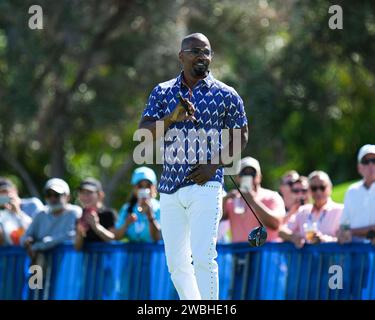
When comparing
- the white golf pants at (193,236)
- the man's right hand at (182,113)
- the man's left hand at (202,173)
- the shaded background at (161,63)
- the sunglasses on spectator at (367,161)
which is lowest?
the white golf pants at (193,236)

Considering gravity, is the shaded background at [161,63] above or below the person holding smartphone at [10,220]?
above

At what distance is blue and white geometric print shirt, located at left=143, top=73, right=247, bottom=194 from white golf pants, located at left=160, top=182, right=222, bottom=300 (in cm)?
9

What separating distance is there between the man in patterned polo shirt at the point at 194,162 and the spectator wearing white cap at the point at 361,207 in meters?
2.56

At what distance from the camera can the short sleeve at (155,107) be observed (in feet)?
22.9

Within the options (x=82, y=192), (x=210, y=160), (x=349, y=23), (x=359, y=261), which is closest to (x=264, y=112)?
(x=349, y=23)

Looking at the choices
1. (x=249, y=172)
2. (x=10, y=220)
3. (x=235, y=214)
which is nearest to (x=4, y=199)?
(x=10, y=220)

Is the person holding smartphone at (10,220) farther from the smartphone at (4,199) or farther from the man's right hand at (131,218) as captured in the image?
the man's right hand at (131,218)

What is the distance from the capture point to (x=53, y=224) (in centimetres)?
1071

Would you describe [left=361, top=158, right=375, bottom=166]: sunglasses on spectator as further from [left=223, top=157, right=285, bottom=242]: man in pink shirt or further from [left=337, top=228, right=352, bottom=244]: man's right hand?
[left=223, top=157, right=285, bottom=242]: man in pink shirt

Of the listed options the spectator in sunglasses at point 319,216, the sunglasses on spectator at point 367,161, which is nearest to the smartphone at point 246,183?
the spectator in sunglasses at point 319,216

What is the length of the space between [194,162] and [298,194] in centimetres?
394

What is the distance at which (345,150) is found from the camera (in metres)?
29.4

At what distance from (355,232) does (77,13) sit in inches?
552

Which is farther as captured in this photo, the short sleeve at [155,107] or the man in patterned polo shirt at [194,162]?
the short sleeve at [155,107]
